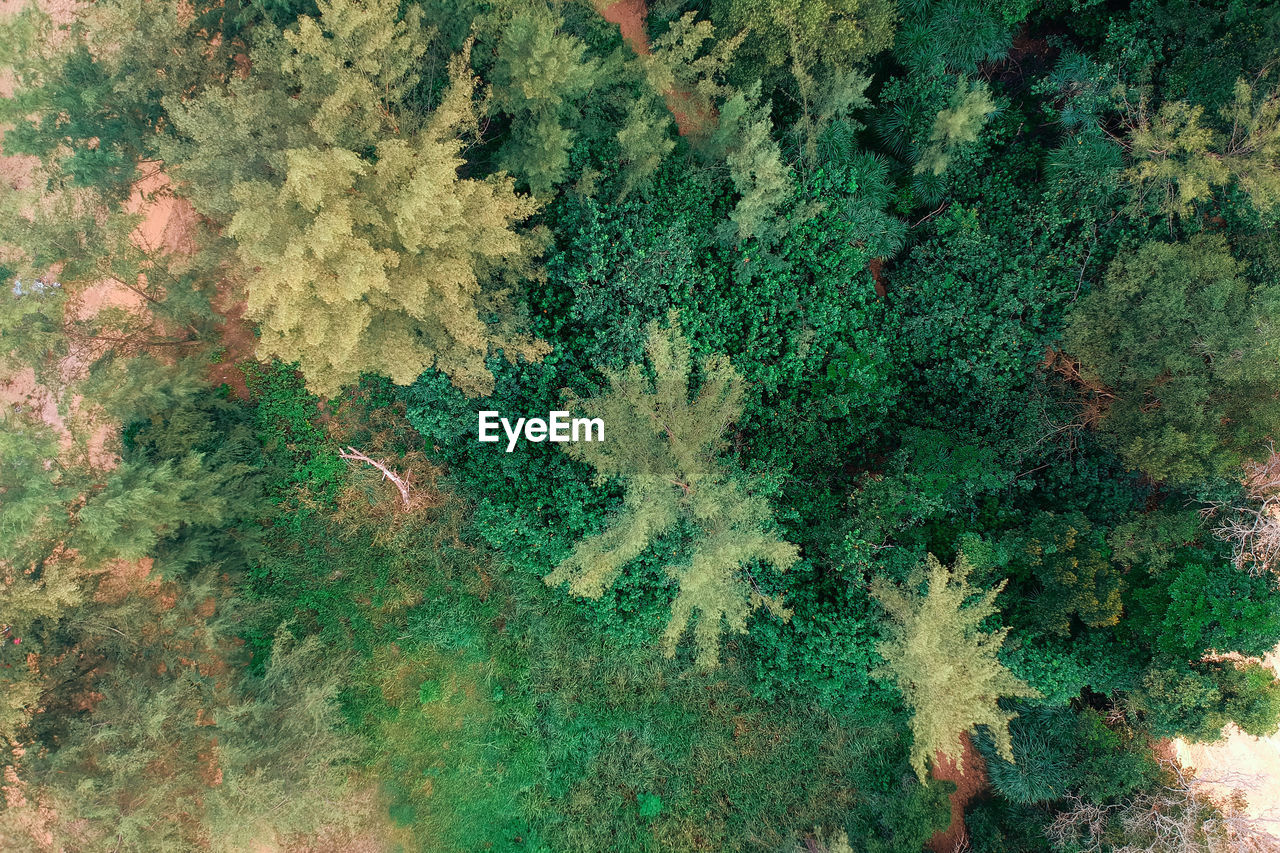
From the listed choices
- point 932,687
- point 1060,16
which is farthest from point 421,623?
point 1060,16

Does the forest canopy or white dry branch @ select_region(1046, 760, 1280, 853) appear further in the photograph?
white dry branch @ select_region(1046, 760, 1280, 853)

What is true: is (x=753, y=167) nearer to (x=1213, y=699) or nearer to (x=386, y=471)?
(x=386, y=471)

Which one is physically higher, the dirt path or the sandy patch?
the dirt path

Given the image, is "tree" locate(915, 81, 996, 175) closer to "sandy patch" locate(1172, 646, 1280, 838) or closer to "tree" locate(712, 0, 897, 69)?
"tree" locate(712, 0, 897, 69)

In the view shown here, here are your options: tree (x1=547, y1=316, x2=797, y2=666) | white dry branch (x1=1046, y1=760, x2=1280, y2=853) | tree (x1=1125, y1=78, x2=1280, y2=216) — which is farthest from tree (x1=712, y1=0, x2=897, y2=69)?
white dry branch (x1=1046, y1=760, x2=1280, y2=853)

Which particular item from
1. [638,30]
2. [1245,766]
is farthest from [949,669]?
[638,30]
